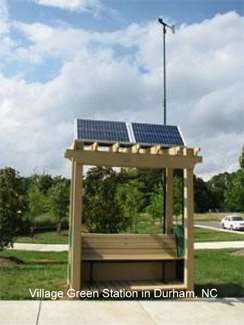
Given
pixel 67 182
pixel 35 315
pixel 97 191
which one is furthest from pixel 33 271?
pixel 67 182

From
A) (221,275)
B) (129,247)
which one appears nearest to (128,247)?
(129,247)

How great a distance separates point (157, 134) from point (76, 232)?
9.38 ft

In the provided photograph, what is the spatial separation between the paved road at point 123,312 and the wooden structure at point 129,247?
0.73 m

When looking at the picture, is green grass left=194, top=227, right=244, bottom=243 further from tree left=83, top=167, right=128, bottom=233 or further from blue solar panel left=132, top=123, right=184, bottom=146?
blue solar panel left=132, top=123, right=184, bottom=146

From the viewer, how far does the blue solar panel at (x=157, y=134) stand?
9834 mm

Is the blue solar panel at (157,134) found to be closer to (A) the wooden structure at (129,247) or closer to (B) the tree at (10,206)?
(A) the wooden structure at (129,247)

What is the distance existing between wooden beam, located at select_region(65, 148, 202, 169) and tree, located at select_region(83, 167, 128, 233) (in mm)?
8874

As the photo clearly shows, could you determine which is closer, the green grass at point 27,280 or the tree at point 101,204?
the green grass at point 27,280

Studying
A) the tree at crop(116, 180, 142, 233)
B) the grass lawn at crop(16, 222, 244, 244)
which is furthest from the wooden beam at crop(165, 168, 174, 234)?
the grass lawn at crop(16, 222, 244, 244)

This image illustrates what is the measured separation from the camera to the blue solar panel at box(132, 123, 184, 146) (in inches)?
387

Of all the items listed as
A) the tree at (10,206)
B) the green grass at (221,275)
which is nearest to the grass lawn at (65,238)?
the tree at (10,206)

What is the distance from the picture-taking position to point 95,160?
29.1 feet

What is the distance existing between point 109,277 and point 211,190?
325 feet

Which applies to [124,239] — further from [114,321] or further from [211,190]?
[211,190]
